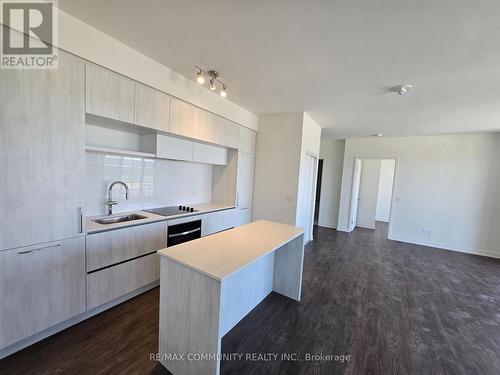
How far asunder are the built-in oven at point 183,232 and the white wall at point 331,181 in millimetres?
4681

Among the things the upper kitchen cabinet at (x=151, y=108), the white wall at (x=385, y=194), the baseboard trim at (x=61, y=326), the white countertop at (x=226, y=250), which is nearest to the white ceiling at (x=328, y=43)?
the upper kitchen cabinet at (x=151, y=108)

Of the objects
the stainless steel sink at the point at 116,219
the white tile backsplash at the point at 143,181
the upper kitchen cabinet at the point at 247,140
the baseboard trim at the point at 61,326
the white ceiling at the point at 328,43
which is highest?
the white ceiling at the point at 328,43

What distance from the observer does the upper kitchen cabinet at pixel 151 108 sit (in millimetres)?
2328

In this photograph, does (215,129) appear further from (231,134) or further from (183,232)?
(183,232)

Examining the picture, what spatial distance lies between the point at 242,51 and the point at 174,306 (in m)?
2.30

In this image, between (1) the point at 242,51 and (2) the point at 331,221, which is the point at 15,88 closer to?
(1) the point at 242,51

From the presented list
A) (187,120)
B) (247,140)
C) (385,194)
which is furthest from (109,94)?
(385,194)

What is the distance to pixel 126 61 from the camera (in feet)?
7.11

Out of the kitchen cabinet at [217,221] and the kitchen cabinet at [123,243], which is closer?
the kitchen cabinet at [123,243]

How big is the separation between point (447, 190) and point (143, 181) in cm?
643

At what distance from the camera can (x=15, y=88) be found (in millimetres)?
1534

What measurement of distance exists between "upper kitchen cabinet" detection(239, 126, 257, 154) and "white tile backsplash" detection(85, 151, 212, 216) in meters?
0.76

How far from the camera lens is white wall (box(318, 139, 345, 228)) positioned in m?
6.44

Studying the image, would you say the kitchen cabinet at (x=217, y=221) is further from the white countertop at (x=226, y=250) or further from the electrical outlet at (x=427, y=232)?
the electrical outlet at (x=427, y=232)
